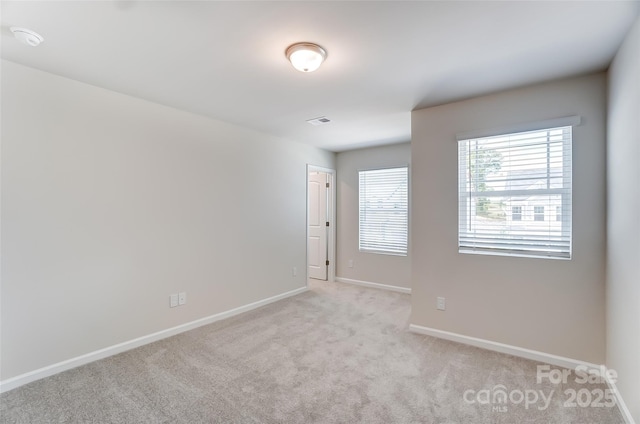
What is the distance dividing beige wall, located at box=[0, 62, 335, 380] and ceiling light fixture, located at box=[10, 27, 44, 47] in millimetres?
533

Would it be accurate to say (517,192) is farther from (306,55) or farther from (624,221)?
(306,55)

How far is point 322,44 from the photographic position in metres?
1.99

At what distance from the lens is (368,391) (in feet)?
7.15

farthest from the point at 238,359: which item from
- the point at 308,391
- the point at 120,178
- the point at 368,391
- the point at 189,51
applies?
the point at 189,51

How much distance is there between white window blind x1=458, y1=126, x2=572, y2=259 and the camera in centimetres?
258

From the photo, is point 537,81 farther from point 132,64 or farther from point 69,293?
point 69,293

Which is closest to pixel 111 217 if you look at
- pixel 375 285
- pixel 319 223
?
pixel 319 223

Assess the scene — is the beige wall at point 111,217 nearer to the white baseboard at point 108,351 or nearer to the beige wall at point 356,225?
the white baseboard at point 108,351

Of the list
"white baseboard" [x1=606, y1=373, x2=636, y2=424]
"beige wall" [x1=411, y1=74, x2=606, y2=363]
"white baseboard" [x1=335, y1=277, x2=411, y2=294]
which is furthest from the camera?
"white baseboard" [x1=335, y1=277, x2=411, y2=294]

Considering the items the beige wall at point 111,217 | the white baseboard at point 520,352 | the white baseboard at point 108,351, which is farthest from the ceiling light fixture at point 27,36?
the white baseboard at point 520,352

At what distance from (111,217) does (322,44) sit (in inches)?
95.2

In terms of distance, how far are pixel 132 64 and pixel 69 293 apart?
1969 millimetres

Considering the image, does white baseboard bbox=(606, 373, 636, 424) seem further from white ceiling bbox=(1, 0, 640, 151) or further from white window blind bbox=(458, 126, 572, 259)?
white ceiling bbox=(1, 0, 640, 151)

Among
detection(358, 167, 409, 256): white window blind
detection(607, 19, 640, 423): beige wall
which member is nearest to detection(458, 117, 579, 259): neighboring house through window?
detection(607, 19, 640, 423): beige wall
